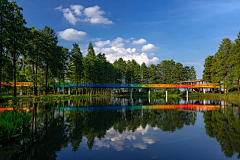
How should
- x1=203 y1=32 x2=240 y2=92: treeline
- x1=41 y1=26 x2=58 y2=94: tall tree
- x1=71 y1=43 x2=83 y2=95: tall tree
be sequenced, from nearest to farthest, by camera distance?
x1=41 y1=26 x2=58 y2=94: tall tree → x1=203 y1=32 x2=240 y2=92: treeline → x1=71 y1=43 x2=83 y2=95: tall tree

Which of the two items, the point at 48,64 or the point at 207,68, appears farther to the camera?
the point at 207,68

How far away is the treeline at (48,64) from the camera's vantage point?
25922 mm

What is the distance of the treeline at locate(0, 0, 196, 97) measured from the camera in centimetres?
2592

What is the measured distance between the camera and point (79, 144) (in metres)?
8.81

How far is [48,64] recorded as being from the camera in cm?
4047

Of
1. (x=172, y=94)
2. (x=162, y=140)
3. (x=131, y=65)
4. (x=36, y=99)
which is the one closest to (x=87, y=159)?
(x=162, y=140)

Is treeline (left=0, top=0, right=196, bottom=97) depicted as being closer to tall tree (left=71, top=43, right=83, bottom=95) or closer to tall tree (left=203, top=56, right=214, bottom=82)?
tall tree (left=71, top=43, right=83, bottom=95)

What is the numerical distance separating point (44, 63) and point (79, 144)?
3681cm

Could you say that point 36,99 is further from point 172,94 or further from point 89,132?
point 172,94

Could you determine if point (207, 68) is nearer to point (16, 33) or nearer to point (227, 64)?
point (227, 64)

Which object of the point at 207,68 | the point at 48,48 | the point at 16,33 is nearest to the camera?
the point at 16,33

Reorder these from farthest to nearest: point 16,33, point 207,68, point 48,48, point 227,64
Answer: point 207,68
point 227,64
point 48,48
point 16,33

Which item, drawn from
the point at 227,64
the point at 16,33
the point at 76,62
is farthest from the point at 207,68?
the point at 16,33

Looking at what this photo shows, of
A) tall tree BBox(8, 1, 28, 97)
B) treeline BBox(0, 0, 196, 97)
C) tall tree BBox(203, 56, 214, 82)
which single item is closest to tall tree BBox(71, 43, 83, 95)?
treeline BBox(0, 0, 196, 97)
